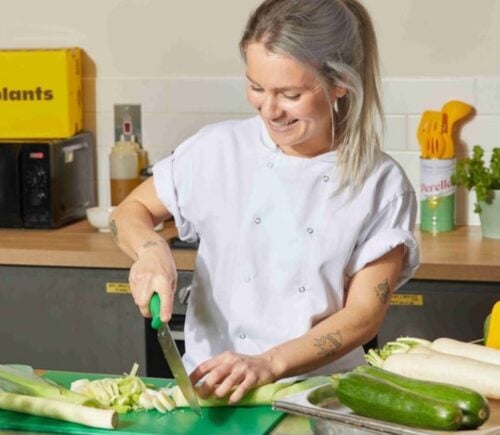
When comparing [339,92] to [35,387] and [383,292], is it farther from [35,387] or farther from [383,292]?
[35,387]

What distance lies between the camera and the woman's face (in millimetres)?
2393

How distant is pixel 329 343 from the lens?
2.43m

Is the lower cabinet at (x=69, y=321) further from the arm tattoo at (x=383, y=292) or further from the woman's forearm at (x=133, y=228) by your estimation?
the arm tattoo at (x=383, y=292)

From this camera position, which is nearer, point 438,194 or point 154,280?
point 154,280

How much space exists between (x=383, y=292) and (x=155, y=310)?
0.53 meters

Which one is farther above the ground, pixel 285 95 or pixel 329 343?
pixel 285 95

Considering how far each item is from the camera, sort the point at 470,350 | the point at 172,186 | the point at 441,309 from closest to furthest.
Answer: the point at 470,350
the point at 172,186
the point at 441,309

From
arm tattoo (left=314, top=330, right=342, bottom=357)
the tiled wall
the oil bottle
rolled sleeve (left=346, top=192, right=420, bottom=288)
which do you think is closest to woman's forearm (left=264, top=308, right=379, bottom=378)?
arm tattoo (left=314, top=330, right=342, bottom=357)

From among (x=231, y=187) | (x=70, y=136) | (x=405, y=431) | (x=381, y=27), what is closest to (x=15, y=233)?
(x=70, y=136)

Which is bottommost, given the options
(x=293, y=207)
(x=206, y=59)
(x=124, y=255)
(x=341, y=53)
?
(x=124, y=255)

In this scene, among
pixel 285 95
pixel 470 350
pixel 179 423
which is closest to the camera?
pixel 179 423

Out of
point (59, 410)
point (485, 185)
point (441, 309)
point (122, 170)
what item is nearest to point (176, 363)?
point (59, 410)

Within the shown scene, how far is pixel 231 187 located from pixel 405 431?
934 mm

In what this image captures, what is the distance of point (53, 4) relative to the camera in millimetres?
4445
